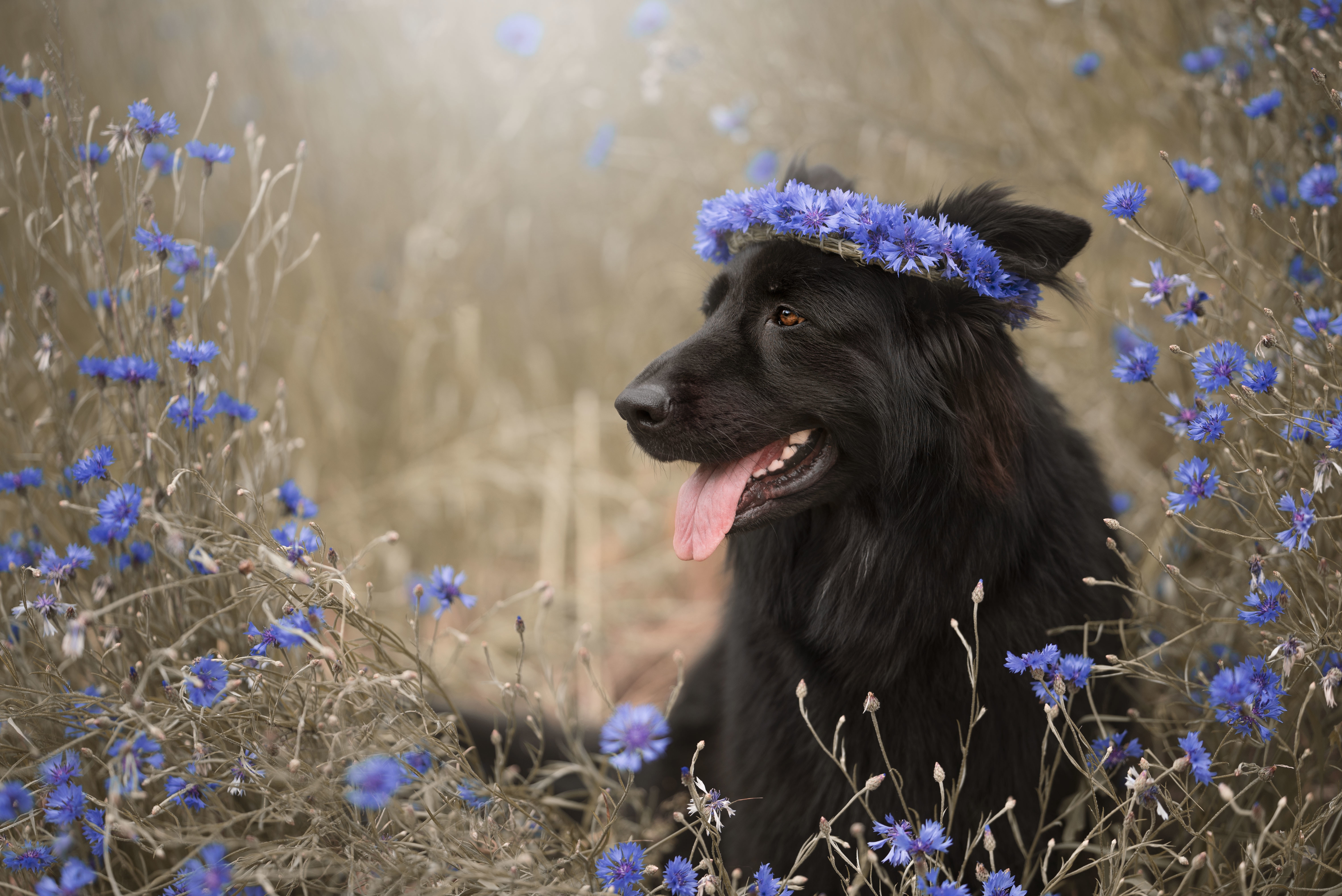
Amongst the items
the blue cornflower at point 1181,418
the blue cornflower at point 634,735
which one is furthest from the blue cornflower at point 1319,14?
the blue cornflower at point 634,735

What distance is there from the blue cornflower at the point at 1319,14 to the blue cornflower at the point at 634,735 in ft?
7.01

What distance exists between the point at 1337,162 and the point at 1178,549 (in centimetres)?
102

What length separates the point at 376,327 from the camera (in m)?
5.09

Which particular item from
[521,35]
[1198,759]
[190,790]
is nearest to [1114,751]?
[1198,759]

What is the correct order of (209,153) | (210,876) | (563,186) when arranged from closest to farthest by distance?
(210,876)
(209,153)
(563,186)

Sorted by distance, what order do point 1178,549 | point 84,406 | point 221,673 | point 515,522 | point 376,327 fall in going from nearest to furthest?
point 221,673
point 1178,549
point 84,406
point 515,522
point 376,327

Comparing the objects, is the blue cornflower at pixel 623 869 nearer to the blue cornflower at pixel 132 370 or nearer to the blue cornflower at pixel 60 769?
the blue cornflower at pixel 60 769

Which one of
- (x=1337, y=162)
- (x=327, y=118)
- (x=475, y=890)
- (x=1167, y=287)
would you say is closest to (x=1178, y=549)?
(x=1167, y=287)

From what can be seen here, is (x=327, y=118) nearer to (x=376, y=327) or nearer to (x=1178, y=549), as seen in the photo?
(x=376, y=327)

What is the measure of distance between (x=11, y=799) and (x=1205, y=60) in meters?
3.48

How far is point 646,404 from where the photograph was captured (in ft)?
6.82

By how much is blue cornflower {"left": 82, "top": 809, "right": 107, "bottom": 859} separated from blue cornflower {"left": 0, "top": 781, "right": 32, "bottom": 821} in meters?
0.10

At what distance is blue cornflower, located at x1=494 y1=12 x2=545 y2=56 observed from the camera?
4.36 metres

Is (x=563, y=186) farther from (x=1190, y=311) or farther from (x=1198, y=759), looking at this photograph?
(x=1198, y=759)
